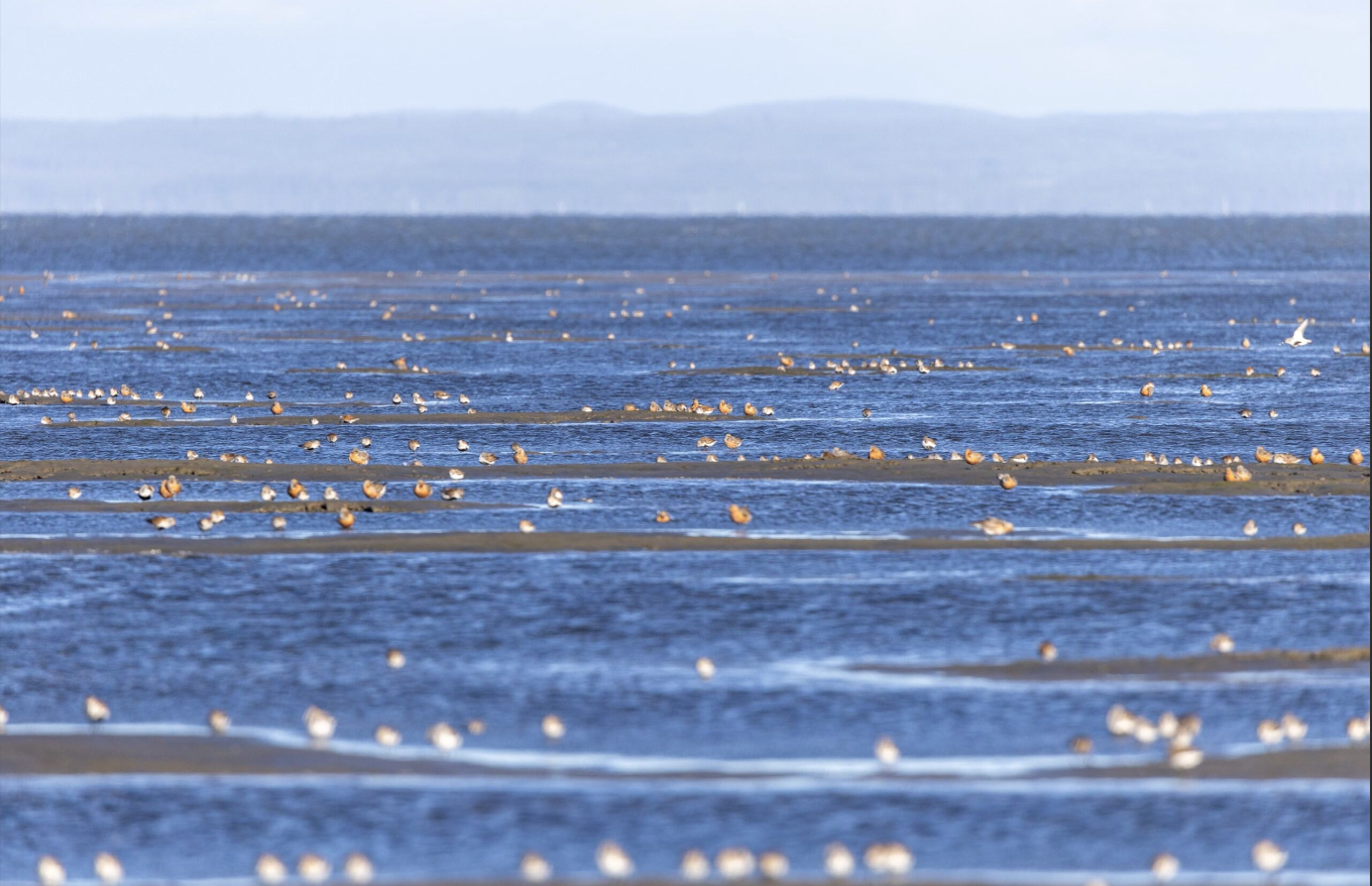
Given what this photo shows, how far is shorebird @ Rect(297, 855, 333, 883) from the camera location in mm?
14273

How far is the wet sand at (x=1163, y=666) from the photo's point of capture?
20016mm

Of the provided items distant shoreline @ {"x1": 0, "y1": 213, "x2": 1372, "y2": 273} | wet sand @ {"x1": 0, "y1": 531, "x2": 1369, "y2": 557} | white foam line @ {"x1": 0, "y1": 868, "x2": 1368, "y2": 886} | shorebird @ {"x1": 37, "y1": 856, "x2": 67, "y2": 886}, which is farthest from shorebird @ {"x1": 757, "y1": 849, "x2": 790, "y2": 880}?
distant shoreline @ {"x1": 0, "y1": 213, "x2": 1372, "y2": 273}

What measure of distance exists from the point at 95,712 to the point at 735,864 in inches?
292

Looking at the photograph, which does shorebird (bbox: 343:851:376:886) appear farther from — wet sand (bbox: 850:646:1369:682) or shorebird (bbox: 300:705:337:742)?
wet sand (bbox: 850:646:1369:682)

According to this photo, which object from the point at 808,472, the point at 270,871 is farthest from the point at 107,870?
the point at 808,472

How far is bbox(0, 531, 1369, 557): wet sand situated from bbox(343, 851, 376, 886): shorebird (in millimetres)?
12086

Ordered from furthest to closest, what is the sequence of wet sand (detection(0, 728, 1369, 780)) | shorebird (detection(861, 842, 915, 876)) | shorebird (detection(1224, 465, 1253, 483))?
shorebird (detection(1224, 465, 1253, 483)) → wet sand (detection(0, 728, 1369, 780)) → shorebird (detection(861, 842, 915, 876))

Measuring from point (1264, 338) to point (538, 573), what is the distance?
155 ft

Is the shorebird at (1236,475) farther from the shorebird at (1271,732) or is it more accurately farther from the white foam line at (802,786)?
the white foam line at (802,786)

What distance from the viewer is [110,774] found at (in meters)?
17.3

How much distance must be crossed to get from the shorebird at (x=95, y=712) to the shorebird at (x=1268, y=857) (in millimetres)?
10566

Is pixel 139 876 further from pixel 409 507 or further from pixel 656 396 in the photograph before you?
pixel 656 396

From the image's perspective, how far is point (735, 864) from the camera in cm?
1423

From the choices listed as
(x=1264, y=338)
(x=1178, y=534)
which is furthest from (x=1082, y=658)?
(x=1264, y=338)
